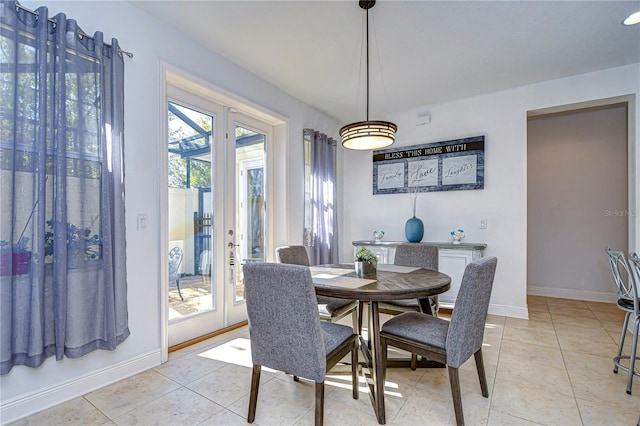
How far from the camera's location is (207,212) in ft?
10.0

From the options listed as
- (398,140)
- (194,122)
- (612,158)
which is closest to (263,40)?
(194,122)

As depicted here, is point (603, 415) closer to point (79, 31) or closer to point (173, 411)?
point (173, 411)

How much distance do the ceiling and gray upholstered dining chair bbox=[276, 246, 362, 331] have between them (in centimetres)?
192

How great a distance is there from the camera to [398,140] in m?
4.50

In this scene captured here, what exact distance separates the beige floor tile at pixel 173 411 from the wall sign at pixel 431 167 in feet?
11.6

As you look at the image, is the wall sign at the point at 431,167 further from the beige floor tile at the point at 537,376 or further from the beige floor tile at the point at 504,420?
the beige floor tile at the point at 504,420

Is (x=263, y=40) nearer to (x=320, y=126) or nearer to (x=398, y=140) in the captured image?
(x=320, y=126)

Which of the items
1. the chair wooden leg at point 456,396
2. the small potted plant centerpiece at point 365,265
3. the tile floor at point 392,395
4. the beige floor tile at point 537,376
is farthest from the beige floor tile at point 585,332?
the small potted plant centerpiece at point 365,265

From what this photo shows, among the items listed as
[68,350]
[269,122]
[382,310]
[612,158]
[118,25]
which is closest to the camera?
[68,350]

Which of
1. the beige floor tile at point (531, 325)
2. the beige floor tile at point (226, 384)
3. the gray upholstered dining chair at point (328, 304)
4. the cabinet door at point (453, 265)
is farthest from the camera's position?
the cabinet door at point (453, 265)

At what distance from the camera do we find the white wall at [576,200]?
13.3ft

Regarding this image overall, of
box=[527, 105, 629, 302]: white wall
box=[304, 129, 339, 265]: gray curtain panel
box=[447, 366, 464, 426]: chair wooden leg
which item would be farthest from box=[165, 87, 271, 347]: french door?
box=[527, 105, 629, 302]: white wall

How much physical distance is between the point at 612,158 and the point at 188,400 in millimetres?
5556

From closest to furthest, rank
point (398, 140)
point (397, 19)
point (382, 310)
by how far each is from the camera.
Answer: point (397, 19)
point (382, 310)
point (398, 140)
